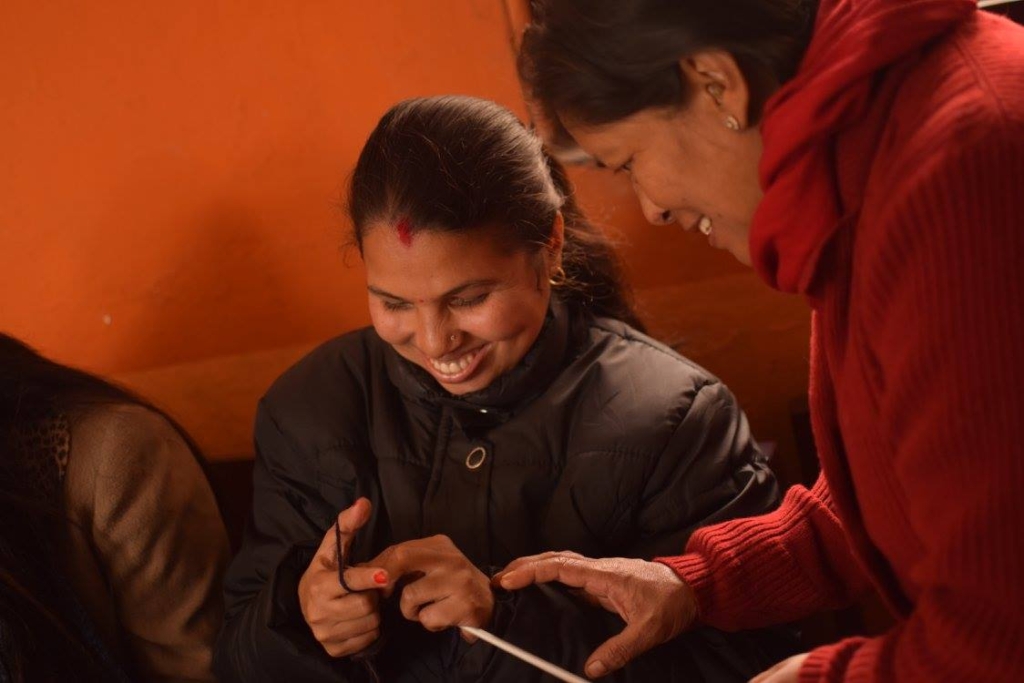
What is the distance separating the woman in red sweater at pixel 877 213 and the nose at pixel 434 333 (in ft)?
1.50

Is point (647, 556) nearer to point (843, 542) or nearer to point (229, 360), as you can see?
point (843, 542)

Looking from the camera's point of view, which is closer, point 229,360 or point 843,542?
point 843,542

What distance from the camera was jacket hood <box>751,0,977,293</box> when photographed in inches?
33.8

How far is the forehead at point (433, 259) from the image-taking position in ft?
4.84

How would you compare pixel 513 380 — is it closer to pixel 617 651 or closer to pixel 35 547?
pixel 617 651

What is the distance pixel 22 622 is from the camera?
1.57 metres

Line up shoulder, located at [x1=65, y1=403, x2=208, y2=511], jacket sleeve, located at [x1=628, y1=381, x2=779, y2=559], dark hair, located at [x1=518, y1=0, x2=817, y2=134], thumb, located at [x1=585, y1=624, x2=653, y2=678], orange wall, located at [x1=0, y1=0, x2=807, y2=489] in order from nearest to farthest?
dark hair, located at [x1=518, y1=0, x2=817, y2=134]
thumb, located at [x1=585, y1=624, x2=653, y2=678]
jacket sleeve, located at [x1=628, y1=381, x2=779, y2=559]
shoulder, located at [x1=65, y1=403, x2=208, y2=511]
orange wall, located at [x1=0, y1=0, x2=807, y2=489]

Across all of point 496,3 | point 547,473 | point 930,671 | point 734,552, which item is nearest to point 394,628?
point 547,473

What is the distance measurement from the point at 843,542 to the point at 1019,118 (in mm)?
682

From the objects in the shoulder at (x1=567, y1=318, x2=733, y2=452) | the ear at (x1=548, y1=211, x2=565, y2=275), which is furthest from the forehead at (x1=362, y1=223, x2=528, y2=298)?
the shoulder at (x1=567, y1=318, x2=733, y2=452)

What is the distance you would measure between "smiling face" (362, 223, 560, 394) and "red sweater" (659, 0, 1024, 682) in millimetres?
571

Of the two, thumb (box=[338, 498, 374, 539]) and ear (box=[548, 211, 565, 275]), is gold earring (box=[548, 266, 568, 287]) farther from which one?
thumb (box=[338, 498, 374, 539])

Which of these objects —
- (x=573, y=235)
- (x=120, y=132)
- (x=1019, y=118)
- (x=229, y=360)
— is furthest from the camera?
(x=229, y=360)

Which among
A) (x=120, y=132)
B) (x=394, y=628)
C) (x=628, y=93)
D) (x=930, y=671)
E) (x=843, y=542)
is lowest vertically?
(x=394, y=628)
